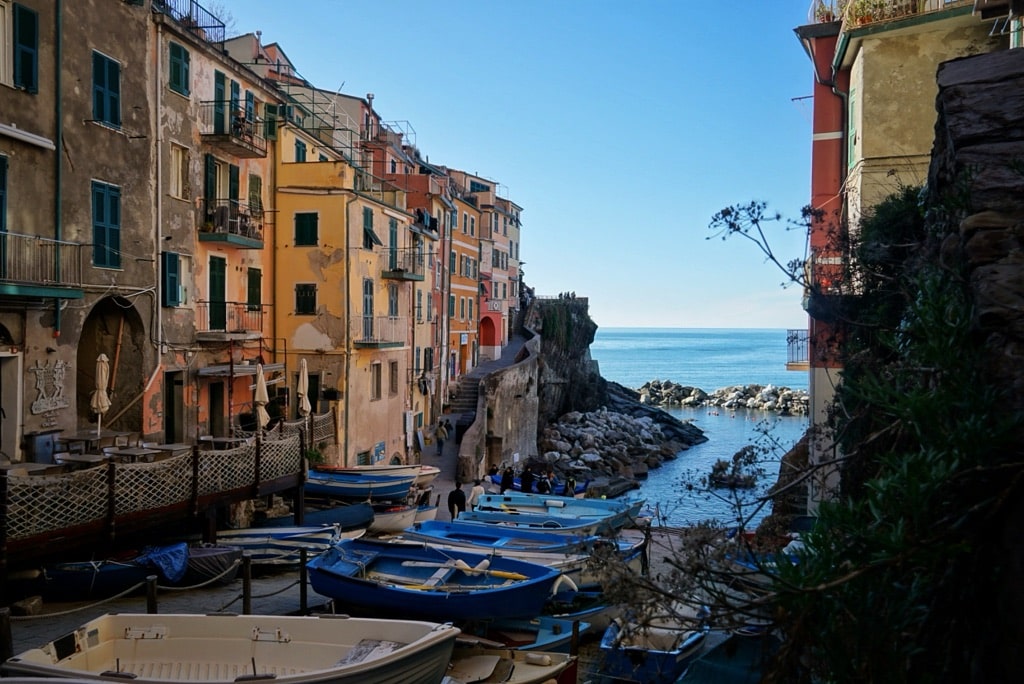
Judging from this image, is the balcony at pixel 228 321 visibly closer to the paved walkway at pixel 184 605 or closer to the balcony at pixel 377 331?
the balcony at pixel 377 331

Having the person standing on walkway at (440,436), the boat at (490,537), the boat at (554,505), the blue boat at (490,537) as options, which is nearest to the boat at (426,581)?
the blue boat at (490,537)

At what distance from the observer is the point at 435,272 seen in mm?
45531

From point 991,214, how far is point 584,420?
58237mm

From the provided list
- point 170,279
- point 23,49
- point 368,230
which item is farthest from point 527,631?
point 368,230

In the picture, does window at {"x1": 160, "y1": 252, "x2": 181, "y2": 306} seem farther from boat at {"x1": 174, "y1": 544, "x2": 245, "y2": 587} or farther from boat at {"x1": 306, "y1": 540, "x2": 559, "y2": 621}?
boat at {"x1": 306, "y1": 540, "x2": 559, "y2": 621}

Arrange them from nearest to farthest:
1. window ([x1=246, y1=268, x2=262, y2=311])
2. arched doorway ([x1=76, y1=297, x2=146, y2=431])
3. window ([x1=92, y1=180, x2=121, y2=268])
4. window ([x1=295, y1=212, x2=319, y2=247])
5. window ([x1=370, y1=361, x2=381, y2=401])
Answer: window ([x1=92, y1=180, x2=121, y2=268]) → arched doorway ([x1=76, y1=297, x2=146, y2=431]) → window ([x1=246, y1=268, x2=262, y2=311]) → window ([x1=295, y1=212, x2=319, y2=247]) → window ([x1=370, y1=361, x2=381, y2=401])

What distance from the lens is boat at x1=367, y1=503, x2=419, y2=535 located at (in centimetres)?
2348

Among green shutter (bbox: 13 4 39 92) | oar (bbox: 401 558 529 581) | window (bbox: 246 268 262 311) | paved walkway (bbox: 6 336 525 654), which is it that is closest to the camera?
paved walkway (bbox: 6 336 525 654)

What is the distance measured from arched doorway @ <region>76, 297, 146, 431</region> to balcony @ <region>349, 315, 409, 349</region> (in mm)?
9405

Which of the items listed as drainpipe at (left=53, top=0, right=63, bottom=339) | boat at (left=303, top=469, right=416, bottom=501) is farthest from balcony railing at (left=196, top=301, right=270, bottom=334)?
drainpipe at (left=53, top=0, right=63, bottom=339)

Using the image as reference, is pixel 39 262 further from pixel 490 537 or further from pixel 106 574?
pixel 490 537

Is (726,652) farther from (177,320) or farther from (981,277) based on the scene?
(177,320)

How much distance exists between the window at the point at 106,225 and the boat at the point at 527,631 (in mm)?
12701

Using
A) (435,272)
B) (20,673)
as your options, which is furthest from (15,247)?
(435,272)
